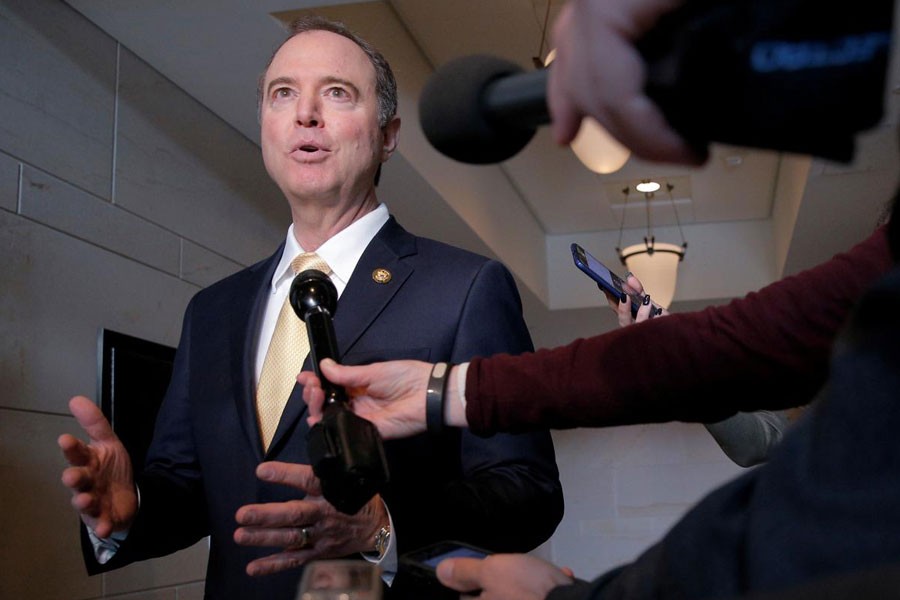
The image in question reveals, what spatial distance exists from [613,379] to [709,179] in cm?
580

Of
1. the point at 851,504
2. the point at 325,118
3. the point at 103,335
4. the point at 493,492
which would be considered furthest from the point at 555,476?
the point at 103,335

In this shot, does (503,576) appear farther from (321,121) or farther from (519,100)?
(321,121)

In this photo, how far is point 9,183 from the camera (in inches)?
101

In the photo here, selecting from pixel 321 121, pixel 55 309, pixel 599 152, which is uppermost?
pixel 599 152

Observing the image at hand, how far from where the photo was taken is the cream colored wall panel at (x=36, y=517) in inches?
99.1

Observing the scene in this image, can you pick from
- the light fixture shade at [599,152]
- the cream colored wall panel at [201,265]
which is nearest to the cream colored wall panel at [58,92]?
the cream colored wall panel at [201,265]

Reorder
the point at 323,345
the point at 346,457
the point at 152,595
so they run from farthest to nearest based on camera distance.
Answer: the point at 152,595
the point at 323,345
the point at 346,457

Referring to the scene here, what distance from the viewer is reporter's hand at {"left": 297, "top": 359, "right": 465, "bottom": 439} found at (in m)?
1.03

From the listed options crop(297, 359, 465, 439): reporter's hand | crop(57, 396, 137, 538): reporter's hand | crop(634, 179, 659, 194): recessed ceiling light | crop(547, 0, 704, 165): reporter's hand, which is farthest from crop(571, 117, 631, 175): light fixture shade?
crop(634, 179, 659, 194): recessed ceiling light

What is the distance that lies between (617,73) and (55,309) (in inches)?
97.9

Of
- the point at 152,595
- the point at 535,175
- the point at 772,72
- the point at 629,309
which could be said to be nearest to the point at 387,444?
the point at 629,309

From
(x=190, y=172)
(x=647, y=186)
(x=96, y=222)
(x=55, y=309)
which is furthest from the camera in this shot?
(x=647, y=186)

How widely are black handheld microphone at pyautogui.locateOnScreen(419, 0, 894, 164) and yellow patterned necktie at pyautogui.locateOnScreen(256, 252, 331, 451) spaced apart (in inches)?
42.4

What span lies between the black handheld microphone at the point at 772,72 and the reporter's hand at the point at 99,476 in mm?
988
